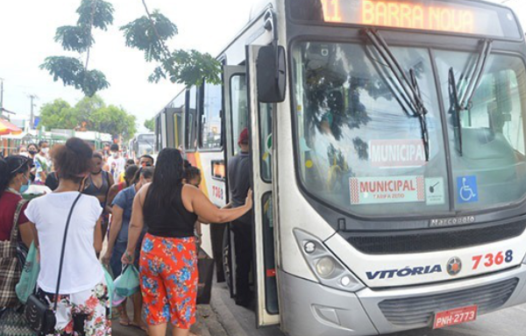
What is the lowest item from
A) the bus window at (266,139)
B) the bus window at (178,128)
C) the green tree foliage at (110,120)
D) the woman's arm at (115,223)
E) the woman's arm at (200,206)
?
the woman's arm at (115,223)

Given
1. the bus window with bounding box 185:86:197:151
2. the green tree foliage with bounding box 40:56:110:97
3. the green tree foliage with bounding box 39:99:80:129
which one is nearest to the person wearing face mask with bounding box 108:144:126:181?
the bus window with bounding box 185:86:197:151

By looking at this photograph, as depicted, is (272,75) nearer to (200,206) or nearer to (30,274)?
(200,206)

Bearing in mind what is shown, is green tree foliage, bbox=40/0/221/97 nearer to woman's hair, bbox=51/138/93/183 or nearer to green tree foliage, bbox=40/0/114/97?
green tree foliage, bbox=40/0/114/97

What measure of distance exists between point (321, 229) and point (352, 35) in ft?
5.16

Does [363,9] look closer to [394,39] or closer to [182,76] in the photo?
[394,39]

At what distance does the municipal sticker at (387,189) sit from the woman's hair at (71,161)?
6.42ft

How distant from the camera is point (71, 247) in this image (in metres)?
2.76

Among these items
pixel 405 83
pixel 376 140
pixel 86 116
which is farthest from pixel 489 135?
pixel 86 116

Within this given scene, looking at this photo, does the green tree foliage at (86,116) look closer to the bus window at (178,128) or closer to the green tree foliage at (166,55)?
the bus window at (178,128)

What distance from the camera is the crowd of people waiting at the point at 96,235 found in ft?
9.07

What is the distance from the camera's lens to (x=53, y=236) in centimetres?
275

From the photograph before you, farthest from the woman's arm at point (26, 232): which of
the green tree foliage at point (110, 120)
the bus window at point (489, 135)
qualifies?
the green tree foliage at point (110, 120)

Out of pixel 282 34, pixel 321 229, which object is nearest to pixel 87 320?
pixel 321 229

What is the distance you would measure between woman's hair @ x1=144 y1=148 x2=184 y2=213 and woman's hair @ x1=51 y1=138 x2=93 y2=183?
656mm
